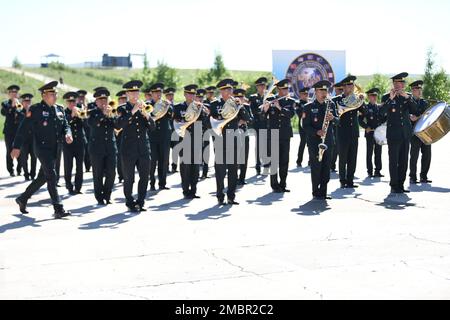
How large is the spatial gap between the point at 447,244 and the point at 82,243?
4.49 m

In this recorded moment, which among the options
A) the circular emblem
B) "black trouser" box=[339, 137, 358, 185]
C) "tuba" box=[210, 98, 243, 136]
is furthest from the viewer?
the circular emblem

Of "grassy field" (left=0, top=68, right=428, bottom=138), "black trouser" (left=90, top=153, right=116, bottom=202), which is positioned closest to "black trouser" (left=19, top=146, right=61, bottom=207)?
"black trouser" (left=90, top=153, right=116, bottom=202)

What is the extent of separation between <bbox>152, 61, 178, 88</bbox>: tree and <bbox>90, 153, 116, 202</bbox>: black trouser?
43.9 m

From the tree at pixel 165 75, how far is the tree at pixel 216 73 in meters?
2.46

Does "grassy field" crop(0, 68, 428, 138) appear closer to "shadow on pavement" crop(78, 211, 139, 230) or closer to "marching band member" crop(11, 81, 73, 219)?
"marching band member" crop(11, 81, 73, 219)

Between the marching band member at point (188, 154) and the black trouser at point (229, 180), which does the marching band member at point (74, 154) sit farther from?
the black trouser at point (229, 180)

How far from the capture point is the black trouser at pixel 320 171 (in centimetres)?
1194

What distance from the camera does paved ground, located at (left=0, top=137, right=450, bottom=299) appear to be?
6.17 m

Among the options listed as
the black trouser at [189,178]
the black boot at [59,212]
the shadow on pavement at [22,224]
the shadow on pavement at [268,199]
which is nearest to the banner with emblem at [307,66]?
the shadow on pavement at [268,199]

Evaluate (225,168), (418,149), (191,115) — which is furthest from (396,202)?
(191,115)
